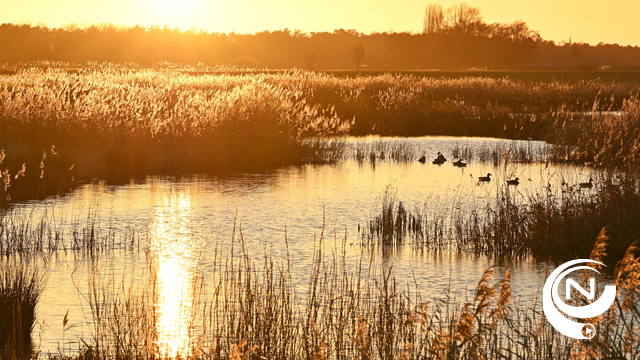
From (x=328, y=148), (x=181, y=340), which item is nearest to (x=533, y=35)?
(x=328, y=148)

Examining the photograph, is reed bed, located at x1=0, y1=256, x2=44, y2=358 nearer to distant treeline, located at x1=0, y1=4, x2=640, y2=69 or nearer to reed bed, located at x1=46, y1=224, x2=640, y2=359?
reed bed, located at x1=46, y1=224, x2=640, y2=359

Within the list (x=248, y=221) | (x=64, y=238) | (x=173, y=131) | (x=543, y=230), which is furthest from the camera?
(x=173, y=131)

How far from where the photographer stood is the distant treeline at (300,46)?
81062mm

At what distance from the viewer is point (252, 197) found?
14.9 m

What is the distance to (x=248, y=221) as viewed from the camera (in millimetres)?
12398

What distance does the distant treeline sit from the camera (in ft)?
266

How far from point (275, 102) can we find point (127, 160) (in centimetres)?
522

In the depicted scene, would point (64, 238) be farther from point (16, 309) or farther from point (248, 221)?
point (16, 309)

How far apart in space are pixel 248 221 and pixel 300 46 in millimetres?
113810

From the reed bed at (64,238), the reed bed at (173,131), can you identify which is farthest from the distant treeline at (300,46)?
the reed bed at (64,238)

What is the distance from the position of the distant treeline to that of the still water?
5954 centimetres

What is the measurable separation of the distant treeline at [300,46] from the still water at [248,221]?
59540 mm

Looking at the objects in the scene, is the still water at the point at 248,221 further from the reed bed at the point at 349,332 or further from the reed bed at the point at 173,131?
the reed bed at the point at 173,131

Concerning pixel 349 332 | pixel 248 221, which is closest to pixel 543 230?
pixel 349 332
